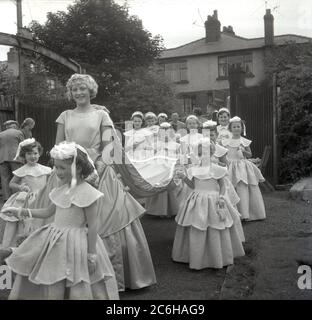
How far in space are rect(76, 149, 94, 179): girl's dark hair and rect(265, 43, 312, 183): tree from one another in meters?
8.26

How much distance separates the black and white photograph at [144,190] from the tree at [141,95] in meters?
1.21

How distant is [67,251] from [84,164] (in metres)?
0.59

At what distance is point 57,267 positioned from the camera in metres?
3.07

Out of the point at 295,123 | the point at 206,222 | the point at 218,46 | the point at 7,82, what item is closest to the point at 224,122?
the point at 206,222

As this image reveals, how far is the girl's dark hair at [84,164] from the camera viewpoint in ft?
10.7

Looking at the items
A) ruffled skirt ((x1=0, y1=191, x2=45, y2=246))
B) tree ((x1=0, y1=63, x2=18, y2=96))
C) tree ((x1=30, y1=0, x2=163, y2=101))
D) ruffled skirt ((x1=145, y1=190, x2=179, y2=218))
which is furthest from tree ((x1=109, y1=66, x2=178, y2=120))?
ruffled skirt ((x1=0, y1=191, x2=45, y2=246))

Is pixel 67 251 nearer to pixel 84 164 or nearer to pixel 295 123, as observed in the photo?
pixel 84 164

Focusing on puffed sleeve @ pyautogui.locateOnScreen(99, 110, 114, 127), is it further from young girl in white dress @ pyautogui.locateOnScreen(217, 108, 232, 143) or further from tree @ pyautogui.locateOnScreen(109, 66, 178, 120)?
tree @ pyautogui.locateOnScreen(109, 66, 178, 120)
